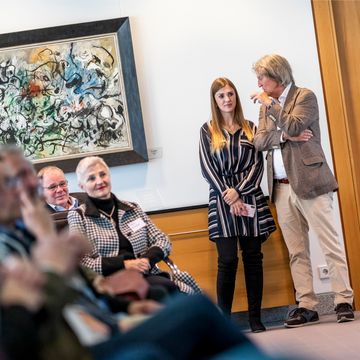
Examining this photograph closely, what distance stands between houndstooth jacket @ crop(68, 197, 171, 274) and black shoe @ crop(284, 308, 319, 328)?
5.20 ft

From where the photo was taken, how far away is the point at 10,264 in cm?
144

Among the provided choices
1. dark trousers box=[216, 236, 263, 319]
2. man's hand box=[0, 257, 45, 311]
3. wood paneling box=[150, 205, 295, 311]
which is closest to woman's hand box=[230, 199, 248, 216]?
dark trousers box=[216, 236, 263, 319]

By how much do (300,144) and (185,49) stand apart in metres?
1.26

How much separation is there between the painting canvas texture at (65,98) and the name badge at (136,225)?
1.88m

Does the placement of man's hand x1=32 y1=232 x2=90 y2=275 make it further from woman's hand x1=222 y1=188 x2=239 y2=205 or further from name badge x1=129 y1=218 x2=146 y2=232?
woman's hand x1=222 y1=188 x2=239 y2=205

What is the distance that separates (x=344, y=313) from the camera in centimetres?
495

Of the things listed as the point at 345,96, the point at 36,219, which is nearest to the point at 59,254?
the point at 36,219

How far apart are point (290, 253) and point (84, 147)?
1.69 metres

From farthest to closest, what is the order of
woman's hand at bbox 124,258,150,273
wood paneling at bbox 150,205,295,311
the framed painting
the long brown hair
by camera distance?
1. the framed painting
2. wood paneling at bbox 150,205,295,311
3. the long brown hair
4. woman's hand at bbox 124,258,150,273

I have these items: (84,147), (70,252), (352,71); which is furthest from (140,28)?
(70,252)

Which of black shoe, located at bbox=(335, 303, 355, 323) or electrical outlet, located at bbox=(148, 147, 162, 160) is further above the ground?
electrical outlet, located at bbox=(148, 147, 162, 160)

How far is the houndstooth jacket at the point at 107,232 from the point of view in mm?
3701

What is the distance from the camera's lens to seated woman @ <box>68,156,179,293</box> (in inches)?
146

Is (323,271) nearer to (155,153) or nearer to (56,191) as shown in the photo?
(155,153)
